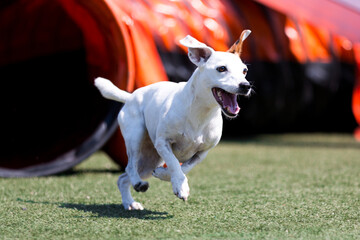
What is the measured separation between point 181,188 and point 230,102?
1.86 ft

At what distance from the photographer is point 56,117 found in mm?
6656

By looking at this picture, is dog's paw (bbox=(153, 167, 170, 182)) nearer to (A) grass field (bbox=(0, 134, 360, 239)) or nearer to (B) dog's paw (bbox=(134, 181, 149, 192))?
(B) dog's paw (bbox=(134, 181, 149, 192))

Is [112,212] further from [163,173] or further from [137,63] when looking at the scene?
[137,63]

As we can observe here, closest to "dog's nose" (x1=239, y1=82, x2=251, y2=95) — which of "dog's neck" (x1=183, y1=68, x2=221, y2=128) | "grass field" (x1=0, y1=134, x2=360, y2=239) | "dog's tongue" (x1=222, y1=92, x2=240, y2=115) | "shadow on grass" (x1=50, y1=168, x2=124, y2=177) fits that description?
"dog's tongue" (x1=222, y1=92, x2=240, y2=115)

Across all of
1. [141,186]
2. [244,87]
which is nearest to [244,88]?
[244,87]

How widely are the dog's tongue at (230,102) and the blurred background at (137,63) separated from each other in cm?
216

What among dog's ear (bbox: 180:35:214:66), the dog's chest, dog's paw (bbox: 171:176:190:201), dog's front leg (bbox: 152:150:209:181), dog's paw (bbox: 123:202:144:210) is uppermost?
dog's ear (bbox: 180:35:214:66)

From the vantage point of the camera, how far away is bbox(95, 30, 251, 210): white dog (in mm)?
3328

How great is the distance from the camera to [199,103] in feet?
11.4

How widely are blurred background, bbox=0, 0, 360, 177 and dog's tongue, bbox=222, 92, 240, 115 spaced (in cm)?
216

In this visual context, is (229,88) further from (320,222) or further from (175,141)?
(320,222)

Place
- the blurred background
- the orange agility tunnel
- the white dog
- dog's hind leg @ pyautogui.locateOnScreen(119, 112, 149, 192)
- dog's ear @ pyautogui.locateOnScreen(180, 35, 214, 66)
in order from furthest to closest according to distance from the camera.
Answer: the blurred background, the orange agility tunnel, dog's hind leg @ pyautogui.locateOnScreen(119, 112, 149, 192), dog's ear @ pyautogui.locateOnScreen(180, 35, 214, 66), the white dog

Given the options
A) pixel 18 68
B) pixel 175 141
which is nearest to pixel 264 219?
pixel 175 141

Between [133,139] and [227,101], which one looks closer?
[227,101]
